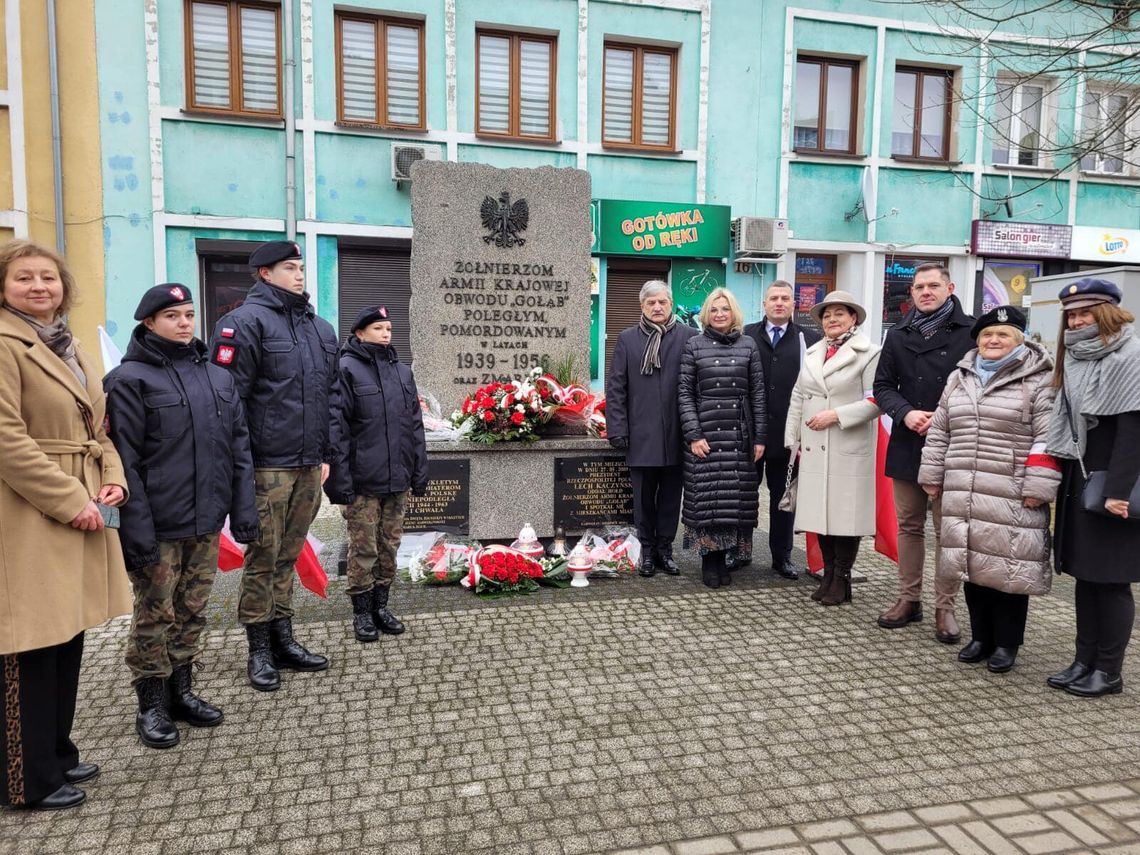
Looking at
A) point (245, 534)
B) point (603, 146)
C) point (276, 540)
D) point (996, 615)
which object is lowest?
point (996, 615)

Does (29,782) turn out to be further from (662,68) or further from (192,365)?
(662,68)

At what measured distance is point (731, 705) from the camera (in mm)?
3703

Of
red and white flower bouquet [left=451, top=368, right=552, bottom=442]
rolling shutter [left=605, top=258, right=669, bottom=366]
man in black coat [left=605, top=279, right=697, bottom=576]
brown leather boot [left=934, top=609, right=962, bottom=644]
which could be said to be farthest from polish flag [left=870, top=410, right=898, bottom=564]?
rolling shutter [left=605, top=258, right=669, bottom=366]

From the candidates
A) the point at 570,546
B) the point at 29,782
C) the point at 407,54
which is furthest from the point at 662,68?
the point at 29,782

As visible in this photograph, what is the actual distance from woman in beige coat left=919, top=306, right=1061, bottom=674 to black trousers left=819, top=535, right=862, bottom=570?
97 centimetres

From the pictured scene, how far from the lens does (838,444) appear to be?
17.1 ft

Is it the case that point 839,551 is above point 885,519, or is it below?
below

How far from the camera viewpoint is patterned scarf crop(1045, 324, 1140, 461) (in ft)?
11.8

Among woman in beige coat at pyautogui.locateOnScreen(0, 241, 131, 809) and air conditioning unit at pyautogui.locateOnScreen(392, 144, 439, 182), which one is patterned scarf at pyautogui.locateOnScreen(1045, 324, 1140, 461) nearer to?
woman in beige coat at pyautogui.locateOnScreen(0, 241, 131, 809)

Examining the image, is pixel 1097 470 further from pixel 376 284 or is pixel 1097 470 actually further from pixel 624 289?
pixel 376 284

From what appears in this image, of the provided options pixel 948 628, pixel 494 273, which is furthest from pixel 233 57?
pixel 948 628

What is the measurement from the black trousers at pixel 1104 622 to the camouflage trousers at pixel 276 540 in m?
3.77

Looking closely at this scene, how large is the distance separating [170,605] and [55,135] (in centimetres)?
1004

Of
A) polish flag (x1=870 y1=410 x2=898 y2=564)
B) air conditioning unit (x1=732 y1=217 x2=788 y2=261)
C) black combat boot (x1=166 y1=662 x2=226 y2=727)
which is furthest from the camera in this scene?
air conditioning unit (x1=732 y1=217 x2=788 y2=261)
